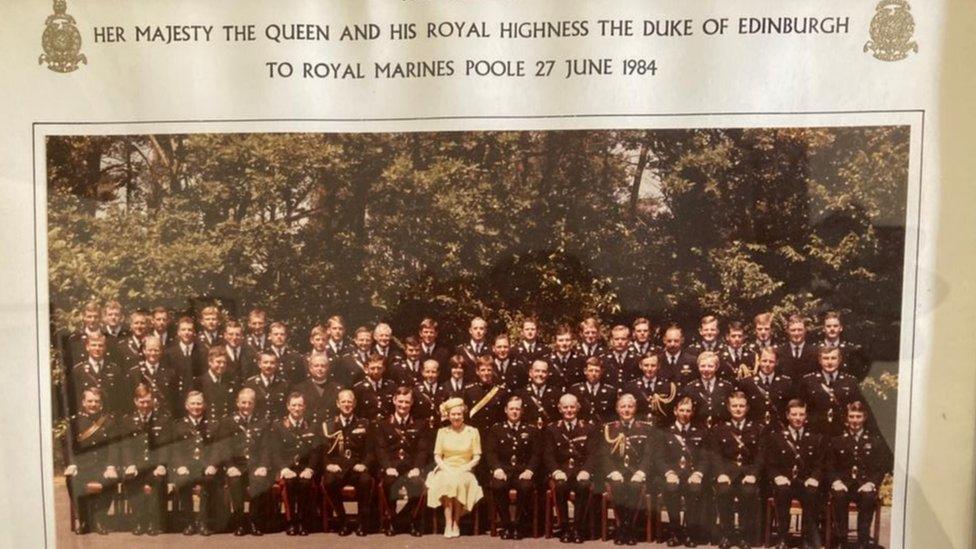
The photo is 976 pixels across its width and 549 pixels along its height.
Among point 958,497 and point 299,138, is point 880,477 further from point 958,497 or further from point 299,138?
point 299,138

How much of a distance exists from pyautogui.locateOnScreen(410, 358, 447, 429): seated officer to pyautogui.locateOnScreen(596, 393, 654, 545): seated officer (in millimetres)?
186

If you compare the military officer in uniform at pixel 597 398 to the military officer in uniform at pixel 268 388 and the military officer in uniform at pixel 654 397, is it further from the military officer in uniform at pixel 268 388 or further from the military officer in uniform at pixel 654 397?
the military officer in uniform at pixel 268 388

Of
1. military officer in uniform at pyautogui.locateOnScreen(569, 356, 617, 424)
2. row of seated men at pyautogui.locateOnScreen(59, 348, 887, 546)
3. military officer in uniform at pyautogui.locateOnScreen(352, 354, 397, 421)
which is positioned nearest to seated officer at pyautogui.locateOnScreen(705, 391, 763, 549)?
row of seated men at pyautogui.locateOnScreen(59, 348, 887, 546)

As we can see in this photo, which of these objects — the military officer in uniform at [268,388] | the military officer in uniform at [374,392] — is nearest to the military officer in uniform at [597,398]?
the military officer in uniform at [374,392]

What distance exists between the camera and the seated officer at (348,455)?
2.89ft

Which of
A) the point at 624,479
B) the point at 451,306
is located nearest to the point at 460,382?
the point at 451,306

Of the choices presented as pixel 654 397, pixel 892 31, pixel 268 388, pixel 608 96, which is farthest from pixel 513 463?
pixel 892 31

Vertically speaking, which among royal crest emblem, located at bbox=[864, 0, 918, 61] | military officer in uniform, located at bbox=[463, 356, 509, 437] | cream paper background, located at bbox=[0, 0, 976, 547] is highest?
royal crest emblem, located at bbox=[864, 0, 918, 61]

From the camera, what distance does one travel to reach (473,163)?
0.84 m

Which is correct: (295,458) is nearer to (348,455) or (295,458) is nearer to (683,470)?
(348,455)

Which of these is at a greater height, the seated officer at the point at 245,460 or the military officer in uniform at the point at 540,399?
the military officer in uniform at the point at 540,399

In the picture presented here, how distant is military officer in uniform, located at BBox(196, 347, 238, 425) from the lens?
2.90 ft

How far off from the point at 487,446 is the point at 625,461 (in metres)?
0.16

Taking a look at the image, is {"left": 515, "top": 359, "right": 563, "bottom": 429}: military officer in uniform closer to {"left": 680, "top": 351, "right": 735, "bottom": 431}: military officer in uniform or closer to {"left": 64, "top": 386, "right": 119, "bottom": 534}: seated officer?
{"left": 680, "top": 351, "right": 735, "bottom": 431}: military officer in uniform
